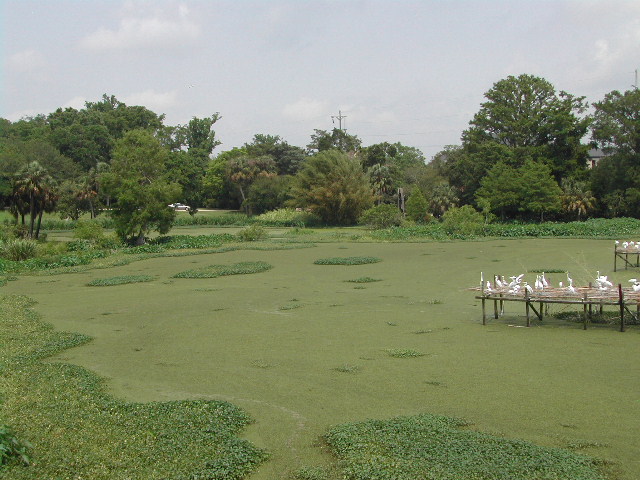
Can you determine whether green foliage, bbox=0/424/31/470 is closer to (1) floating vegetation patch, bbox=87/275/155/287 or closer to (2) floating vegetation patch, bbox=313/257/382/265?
(1) floating vegetation patch, bbox=87/275/155/287

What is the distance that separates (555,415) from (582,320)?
24.0ft

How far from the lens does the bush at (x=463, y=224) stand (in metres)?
43.1

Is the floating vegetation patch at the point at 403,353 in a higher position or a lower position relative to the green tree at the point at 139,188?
lower

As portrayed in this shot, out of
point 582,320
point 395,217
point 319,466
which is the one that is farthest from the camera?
point 395,217

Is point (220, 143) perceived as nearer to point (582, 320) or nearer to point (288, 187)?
point (288, 187)

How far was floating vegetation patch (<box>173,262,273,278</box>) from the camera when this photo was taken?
91.1ft

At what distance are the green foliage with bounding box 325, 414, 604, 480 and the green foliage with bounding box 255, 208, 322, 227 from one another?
55.3 meters

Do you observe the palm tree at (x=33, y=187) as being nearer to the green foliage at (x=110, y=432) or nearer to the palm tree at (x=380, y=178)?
the green foliage at (x=110, y=432)

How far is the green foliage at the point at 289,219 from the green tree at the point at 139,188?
22.6m

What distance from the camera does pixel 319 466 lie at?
7.80 meters

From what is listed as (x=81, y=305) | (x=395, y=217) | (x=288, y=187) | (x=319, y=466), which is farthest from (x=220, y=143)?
(x=319, y=466)

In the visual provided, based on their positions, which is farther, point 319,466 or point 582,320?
point 582,320

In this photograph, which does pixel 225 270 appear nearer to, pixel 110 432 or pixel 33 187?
pixel 33 187

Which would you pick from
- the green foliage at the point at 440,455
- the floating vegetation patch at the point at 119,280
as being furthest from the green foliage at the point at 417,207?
the green foliage at the point at 440,455
